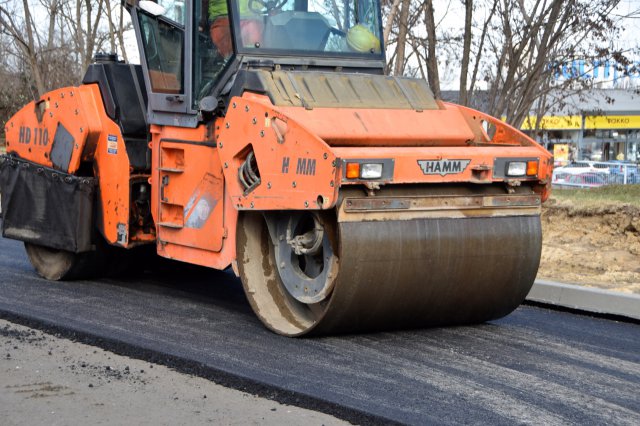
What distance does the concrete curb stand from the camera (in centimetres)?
771

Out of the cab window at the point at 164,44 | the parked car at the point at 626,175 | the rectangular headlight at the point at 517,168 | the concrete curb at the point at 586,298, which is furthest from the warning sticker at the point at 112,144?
the parked car at the point at 626,175

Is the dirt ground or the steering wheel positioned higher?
the steering wheel

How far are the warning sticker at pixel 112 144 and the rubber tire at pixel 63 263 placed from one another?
988 mm

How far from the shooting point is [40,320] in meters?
7.08

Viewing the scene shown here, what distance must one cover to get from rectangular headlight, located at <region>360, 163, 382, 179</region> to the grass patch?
6.77m

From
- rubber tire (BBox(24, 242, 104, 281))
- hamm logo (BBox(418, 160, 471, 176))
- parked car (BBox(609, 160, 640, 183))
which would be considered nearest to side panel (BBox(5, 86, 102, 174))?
rubber tire (BBox(24, 242, 104, 281))

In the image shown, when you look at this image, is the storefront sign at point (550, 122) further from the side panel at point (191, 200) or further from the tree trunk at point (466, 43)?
the side panel at point (191, 200)

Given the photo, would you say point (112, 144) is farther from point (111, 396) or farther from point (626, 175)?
point (626, 175)

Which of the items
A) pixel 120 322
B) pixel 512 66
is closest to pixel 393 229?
pixel 120 322

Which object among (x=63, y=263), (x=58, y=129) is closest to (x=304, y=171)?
(x=58, y=129)

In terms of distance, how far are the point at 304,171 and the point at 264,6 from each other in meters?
1.75

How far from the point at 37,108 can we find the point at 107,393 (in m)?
4.19

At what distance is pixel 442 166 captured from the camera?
21.1ft

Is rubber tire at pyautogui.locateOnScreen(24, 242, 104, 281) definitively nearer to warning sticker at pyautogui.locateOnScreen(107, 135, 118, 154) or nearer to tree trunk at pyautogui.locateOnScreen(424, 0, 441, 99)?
warning sticker at pyautogui.locateOnScreen(107, 135, 118, 154)
